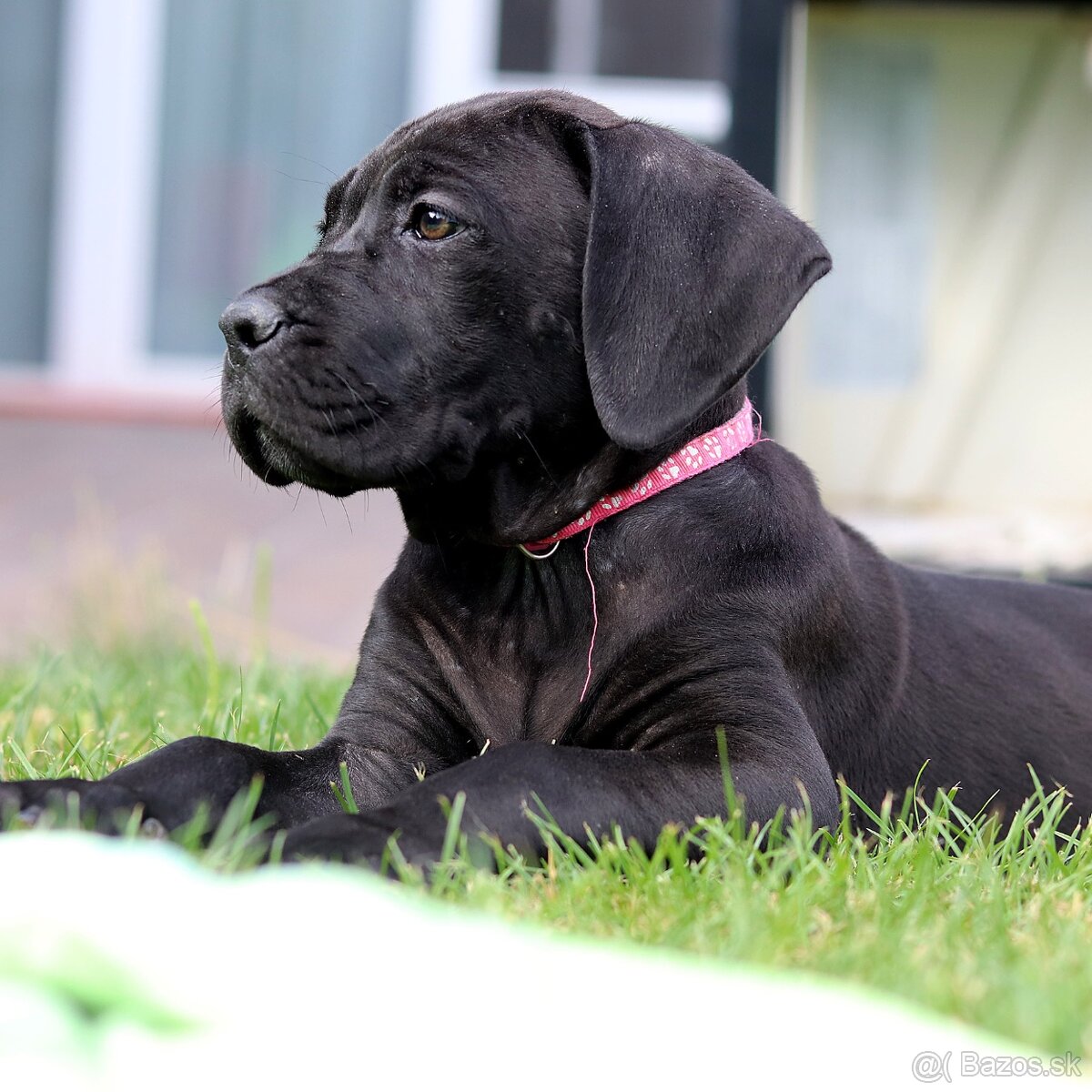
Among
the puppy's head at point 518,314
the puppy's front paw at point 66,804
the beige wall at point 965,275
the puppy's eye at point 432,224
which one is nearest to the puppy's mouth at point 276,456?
the puppy's head at point 518,314

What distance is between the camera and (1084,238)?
6621 mm

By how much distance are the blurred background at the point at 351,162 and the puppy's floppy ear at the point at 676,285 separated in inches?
96.4

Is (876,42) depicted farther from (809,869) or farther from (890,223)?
(809,869)

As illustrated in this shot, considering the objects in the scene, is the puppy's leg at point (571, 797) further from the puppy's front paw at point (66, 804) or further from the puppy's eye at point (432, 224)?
the puppy's eye at point (432, 224)

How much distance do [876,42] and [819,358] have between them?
130 cm

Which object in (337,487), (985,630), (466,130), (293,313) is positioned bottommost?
(985,630)

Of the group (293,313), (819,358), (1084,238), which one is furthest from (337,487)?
(1084,238)

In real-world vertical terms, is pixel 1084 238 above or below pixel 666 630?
above

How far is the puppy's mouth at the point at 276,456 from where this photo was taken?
2857mm

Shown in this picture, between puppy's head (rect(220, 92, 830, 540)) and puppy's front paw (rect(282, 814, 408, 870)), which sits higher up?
puppy's head (rect(220, 92, 830, 540))

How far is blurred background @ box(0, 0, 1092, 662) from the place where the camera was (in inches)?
255

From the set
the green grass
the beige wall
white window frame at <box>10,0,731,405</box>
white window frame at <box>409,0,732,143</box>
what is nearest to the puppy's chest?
the green grass

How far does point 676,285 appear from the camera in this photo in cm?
280

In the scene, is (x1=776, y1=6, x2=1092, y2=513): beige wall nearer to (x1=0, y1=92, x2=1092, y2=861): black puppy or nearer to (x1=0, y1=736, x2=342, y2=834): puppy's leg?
(x1=0, y1=92, x2=1092, y2=861): black puppy
